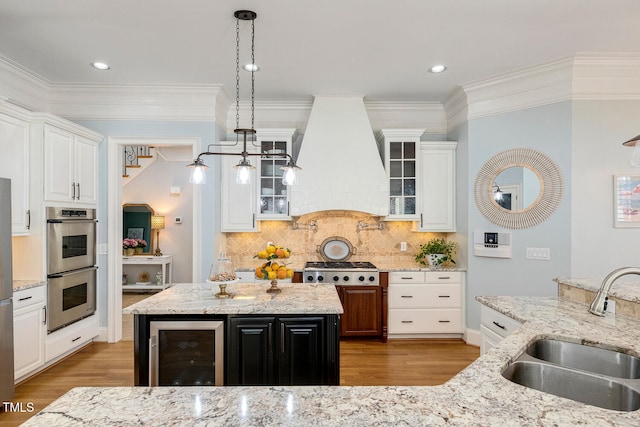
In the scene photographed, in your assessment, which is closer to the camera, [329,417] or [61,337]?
[329,417]

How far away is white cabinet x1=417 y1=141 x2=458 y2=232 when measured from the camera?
15.0 ft

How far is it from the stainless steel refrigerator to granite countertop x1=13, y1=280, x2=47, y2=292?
0.30 meters

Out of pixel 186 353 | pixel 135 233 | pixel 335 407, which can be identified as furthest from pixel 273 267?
pixel 135 233

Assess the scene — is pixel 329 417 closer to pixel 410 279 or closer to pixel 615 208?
pixel 410 279

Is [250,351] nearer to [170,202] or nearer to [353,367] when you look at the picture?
[353,367]

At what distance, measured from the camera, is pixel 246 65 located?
11.8ft

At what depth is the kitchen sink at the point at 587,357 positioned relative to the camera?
5.06 feet

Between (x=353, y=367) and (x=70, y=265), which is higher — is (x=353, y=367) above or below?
below

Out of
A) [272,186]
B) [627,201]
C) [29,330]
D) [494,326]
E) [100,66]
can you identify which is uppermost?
[100,66]

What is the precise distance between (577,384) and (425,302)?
9.64 ft

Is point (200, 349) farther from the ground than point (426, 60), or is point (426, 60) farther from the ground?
→ point (426, 60)

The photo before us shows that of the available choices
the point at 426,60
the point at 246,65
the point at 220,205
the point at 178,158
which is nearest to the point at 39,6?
the point at 246,65

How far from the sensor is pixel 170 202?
7277 mm

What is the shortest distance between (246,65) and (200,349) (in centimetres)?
268
